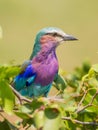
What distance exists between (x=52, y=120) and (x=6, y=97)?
0.18m

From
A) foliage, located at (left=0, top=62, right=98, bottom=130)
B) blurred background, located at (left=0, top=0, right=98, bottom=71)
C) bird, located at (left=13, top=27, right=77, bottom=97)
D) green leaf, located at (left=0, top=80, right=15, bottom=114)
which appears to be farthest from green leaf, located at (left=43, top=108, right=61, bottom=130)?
blurred background, located at (left=0, top=0, right=98, bottom=71)

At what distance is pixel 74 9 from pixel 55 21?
849 mm

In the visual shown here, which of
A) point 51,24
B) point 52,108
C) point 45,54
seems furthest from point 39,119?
point 51,24

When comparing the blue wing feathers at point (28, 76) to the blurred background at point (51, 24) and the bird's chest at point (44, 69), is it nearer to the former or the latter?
the bird's chest at point (44, 69)

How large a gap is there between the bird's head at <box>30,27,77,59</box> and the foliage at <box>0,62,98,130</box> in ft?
2.89

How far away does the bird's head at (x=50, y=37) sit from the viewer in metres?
3.47

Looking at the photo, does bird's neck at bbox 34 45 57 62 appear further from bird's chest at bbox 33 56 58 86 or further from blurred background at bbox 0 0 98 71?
blurred background at bbox 0 0 98 71

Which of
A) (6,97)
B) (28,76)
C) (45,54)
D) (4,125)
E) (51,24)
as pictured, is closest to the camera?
(6,97)

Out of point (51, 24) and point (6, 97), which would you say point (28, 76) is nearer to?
point (6, 97)

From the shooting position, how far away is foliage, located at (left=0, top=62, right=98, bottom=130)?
1956 mm

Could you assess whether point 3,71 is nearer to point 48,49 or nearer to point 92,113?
point 92,113

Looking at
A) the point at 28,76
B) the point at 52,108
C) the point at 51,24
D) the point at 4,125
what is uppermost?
the point at 52,108

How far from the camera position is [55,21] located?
11180 millimetres

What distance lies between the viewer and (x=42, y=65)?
3561mm
